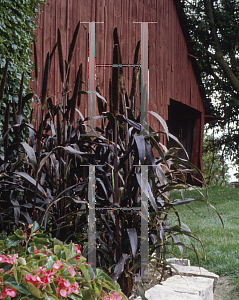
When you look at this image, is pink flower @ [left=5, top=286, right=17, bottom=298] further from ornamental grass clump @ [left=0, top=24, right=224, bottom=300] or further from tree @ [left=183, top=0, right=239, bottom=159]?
tree @ [left=183, top=0, right=239, bottom=159]

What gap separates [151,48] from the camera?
6273 millimetres

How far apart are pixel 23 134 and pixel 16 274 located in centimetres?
205

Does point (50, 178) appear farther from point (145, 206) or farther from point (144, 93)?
point (144, 93)

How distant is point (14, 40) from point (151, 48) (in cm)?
392

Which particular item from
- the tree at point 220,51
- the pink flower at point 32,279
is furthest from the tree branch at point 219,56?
the pink flower at point 32,279

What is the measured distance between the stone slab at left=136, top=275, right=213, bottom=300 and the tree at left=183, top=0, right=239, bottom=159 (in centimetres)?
916

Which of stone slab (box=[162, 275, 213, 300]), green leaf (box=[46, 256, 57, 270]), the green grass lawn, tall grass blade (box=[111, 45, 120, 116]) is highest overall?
tall grass blade (box=[111, 45, 120, 116])

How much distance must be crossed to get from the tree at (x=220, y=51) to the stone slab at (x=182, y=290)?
30.1 feet

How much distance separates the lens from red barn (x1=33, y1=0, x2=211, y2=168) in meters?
4.21

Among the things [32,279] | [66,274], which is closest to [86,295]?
[66,274]

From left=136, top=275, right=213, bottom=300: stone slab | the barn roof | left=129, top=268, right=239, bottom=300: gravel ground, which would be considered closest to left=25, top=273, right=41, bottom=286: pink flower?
left=136, top=275, right=213, bottom=300: stone slab

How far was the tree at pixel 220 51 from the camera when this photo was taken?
10484 millimetres

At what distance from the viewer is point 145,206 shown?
60.1 inches

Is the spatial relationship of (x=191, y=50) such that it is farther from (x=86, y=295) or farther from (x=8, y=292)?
(x=8, y=292)
